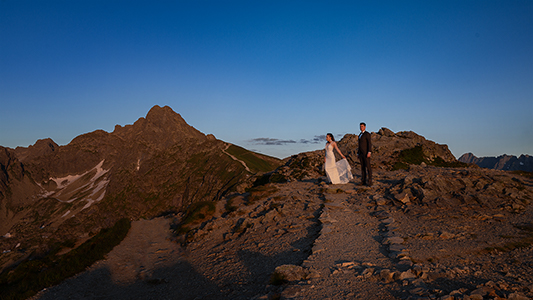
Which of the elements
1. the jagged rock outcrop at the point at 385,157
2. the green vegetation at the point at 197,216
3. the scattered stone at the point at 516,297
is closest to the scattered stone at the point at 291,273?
the scattered stone at the point at 516,297

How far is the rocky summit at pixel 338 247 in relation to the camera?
859 centimetres

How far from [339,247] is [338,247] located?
4 centimetres

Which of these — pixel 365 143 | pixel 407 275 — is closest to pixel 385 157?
pixel 365 143

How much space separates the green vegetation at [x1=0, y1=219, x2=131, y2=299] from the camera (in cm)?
1397

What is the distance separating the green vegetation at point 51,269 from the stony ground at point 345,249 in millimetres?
619

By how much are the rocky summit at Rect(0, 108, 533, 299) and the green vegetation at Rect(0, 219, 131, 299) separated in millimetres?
511

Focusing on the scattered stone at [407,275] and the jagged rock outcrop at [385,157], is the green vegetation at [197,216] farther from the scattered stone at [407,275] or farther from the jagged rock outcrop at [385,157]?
the scattered stone at [407,275]

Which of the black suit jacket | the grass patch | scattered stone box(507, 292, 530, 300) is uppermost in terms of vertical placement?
the black suit jacket

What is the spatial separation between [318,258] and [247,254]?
14.8 ft

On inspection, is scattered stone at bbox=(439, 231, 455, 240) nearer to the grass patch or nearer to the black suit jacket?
the black suit jacket

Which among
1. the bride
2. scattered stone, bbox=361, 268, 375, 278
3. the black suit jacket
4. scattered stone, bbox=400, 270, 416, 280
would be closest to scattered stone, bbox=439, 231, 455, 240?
scattered stone, bbox=400, 270, 416, 280

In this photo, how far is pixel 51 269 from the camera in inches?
625

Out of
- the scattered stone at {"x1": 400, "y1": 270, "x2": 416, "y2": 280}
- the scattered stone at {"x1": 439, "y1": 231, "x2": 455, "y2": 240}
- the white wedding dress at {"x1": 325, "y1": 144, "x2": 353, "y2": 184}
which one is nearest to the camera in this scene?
the scattered stone at {"x1": 400, "y1": 270, "x2": 416, "y2": 280}

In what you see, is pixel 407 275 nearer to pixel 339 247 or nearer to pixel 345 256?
pixel 345 256
